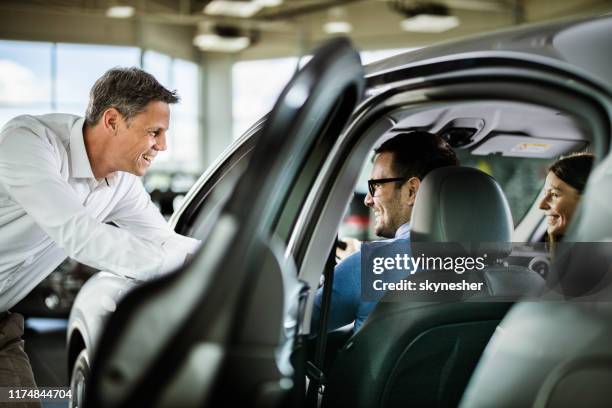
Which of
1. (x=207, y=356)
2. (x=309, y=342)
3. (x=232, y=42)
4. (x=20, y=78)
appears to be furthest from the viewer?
(x=232, y=42)

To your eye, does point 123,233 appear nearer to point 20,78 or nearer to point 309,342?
point 309,342

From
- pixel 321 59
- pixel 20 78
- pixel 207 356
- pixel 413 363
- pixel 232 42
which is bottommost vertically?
pixel 413 363

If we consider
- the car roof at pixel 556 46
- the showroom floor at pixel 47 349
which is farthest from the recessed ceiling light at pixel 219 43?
the car roof at pixel 556 46

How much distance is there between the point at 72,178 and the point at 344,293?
775 mm

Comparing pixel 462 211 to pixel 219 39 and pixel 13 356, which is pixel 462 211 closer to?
pixel 13 356

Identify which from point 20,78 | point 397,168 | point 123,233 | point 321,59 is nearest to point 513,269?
point 397,168

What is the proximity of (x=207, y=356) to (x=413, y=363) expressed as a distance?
628 mm

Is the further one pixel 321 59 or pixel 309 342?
pixel 309 342

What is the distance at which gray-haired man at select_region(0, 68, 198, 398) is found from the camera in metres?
1.52

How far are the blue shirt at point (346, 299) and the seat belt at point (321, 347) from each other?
0.08 feet

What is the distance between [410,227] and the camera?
146cm

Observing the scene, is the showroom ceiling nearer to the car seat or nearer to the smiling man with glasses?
the smiling man with glasses

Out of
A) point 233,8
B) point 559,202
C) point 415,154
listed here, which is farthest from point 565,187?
point 233,8

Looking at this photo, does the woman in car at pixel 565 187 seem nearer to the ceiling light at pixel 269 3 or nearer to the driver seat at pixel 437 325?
the driver seat at pixel 437 325
